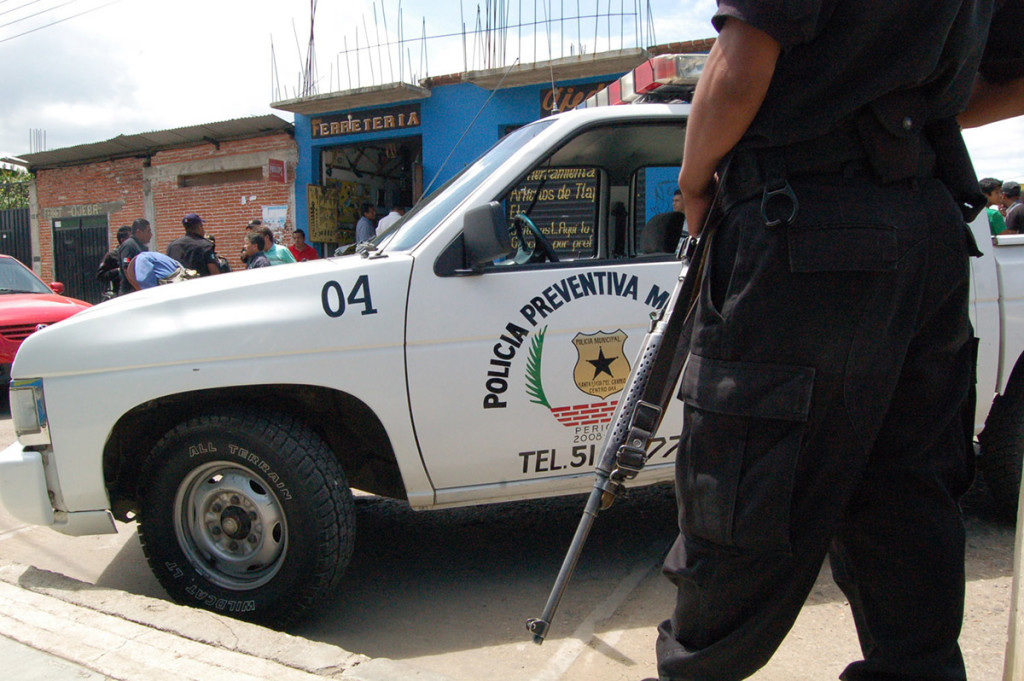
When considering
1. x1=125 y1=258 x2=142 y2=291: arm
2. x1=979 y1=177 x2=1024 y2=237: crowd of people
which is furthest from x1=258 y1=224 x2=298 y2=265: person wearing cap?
x1=979 y1=177 x2=1024 y2=237: crowd of people

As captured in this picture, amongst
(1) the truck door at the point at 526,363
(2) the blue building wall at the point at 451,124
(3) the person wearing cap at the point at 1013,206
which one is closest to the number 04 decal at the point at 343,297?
(1) the truck door at the point at 526,363

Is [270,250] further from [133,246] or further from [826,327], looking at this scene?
[826,327]

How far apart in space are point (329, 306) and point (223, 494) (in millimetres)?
801

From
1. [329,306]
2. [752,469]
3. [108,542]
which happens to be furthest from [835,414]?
[108,542]

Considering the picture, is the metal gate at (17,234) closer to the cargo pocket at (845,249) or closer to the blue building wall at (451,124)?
the blue building wall at (451,124)

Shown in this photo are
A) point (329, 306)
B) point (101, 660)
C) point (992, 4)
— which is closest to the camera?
point (992, 4)

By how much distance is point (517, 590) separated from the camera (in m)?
3.24

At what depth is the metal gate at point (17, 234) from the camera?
Answer: 19.6m

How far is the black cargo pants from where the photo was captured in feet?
4.62

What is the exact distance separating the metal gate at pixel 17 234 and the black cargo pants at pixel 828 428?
2180 centimetres

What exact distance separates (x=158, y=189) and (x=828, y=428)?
17406 millimetres

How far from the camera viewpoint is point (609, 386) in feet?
9.88

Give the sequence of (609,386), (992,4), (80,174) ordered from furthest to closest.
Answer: (80,174)
(609,386)
(992,4)

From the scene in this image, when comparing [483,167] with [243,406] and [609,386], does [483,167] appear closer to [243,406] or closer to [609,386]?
[609,386]
